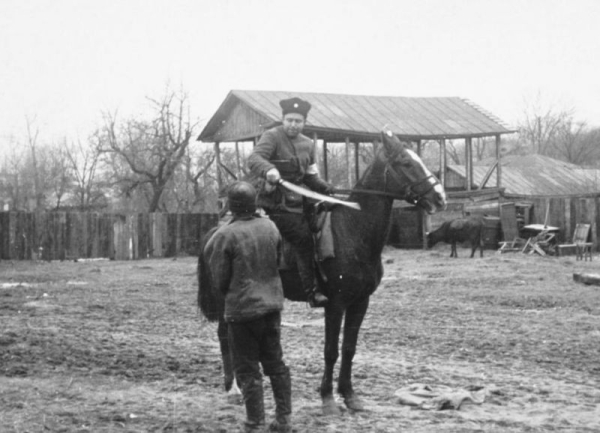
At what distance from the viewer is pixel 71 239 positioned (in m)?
34.4

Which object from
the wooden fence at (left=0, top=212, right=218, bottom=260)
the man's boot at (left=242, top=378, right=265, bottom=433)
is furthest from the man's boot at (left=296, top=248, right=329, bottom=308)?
the wooden fence at (left=0, top=212, right=218, bottom=260)

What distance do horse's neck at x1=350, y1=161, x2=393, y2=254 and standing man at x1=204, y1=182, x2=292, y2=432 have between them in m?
1.26

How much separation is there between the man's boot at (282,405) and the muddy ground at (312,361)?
0.70 ft

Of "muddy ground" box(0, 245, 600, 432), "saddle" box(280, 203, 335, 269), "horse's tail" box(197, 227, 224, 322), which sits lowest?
"muddy ground" box(0, 245, 600, 432)

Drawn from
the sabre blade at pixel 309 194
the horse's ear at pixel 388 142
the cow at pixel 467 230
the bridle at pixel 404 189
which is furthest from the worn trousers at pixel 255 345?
the cow at pixel 467 230

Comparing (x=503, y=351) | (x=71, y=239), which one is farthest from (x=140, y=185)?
(x=503, y=351)

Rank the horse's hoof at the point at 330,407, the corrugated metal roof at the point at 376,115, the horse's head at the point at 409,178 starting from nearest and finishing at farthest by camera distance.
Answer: the horse's hoof at the point at 330,407 → the horse's head at the point at 409,178 → the corrugated metal roof at the point at 376,115

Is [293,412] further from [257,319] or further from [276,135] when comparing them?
[276,135]

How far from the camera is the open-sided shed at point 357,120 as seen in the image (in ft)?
118

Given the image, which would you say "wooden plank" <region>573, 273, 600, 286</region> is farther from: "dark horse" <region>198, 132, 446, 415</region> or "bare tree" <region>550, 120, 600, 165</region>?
"bare tree" <region>550, 120, 600, 165</region>

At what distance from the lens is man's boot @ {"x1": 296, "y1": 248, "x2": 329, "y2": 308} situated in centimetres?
714

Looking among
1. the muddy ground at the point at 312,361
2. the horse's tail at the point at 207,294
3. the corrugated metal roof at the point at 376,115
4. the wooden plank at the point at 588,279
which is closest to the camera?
the muddy ground at the point at 312,361

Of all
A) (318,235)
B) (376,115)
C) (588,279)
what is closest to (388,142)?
(318,235)

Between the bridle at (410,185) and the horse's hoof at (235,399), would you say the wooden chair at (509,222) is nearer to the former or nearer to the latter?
the bridle at (410,185)
